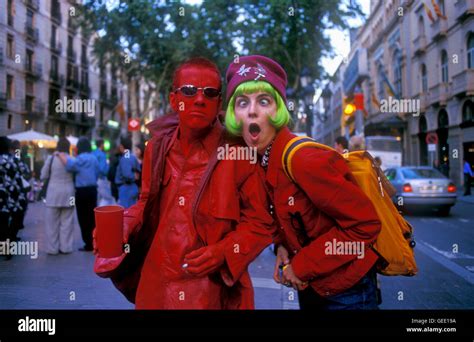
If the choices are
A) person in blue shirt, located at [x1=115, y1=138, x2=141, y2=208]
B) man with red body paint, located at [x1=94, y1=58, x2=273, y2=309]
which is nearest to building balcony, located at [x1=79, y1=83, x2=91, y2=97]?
man with red body paint, located at [x1=94, y1=58, x2=273, y2=309]

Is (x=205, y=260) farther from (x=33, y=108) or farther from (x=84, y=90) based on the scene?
(x=84, y=90)

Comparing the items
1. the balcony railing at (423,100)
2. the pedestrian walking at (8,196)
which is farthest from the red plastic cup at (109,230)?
the pedestrian walking at (8,196)

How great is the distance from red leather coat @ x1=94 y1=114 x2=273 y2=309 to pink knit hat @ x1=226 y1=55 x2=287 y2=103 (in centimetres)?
23

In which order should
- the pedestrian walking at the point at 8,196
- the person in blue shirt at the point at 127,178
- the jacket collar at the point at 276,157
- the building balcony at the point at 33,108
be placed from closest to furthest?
1. the jacket collar at the point at 276,157
2. the building balcony at the point at 33,108
3. the pedestrian walking at the point at 8,196
4. the person in blue shirt at the point at 127,178

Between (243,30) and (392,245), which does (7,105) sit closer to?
(392,245)

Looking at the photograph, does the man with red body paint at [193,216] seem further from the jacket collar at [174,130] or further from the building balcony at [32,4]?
the building balcony at [32,4]

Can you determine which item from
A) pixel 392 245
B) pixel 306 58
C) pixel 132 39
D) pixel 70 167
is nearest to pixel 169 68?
pixel 132 39

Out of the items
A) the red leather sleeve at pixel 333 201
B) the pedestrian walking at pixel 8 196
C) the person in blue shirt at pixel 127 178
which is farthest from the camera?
the person in blue shirt at pixel 127 178

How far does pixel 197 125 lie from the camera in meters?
1.82

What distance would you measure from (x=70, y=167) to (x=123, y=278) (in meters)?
4.63

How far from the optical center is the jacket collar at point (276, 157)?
1.65m

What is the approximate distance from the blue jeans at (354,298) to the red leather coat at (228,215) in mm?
305

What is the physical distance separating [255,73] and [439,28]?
4.32 ft

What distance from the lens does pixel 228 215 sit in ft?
5.64
